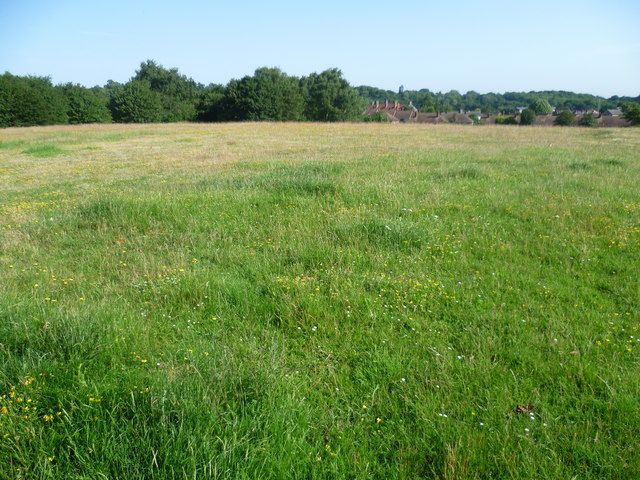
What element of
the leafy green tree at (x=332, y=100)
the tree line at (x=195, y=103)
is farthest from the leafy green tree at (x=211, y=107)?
the leafy green tree at (x=332, y=100)

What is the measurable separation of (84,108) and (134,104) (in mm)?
7512

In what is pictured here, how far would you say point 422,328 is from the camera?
3.65m

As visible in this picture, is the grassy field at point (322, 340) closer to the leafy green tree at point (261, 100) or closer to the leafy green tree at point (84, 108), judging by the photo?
the leafy green tree at point (261, 100)

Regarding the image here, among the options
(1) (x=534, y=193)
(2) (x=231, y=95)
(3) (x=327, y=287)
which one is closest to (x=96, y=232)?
(3) (x=327, y=287)

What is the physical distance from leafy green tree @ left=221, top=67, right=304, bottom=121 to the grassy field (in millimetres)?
53186

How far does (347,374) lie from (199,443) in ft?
4.26

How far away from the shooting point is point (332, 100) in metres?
65.4

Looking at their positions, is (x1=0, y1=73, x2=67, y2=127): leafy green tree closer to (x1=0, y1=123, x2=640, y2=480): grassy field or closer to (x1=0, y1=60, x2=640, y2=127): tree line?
(x1=0, y1=60, x2=640, y2=127): tree line

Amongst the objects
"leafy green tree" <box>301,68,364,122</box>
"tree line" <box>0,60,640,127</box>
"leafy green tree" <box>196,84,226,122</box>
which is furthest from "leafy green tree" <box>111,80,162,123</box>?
"leafy green tree" <box>301,68,364,122</box>

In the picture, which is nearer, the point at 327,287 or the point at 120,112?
the point at 327,287

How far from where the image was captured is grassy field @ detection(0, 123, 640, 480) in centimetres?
222

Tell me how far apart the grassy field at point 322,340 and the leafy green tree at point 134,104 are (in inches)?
2283

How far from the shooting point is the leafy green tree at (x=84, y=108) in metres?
57.3

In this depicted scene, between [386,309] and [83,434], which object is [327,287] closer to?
[386,309]
